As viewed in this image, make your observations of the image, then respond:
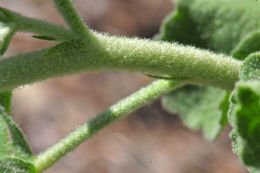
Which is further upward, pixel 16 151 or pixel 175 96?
pixel 16 151

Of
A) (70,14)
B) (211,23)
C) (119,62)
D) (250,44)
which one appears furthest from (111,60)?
(211,23)

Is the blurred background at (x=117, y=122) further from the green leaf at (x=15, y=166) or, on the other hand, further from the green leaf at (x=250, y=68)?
the green leaf at (x=250, y=68)

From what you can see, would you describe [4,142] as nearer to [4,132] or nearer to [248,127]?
[4,132]

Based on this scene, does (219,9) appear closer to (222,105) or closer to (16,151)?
(222,105)

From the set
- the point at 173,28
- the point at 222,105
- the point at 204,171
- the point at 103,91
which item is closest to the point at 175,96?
the point at 173,28

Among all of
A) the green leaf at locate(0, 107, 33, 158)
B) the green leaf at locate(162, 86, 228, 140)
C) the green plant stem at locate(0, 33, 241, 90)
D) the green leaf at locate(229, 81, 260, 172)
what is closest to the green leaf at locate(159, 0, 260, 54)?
the green leaf at locate(162, 86, 228, 140)

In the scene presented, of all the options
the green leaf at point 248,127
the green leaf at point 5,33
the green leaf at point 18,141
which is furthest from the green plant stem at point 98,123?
the green leaf at point 248,127

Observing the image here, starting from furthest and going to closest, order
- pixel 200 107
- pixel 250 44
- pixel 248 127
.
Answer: pixel 200 107
pixel 250 44
pixel 248 127
